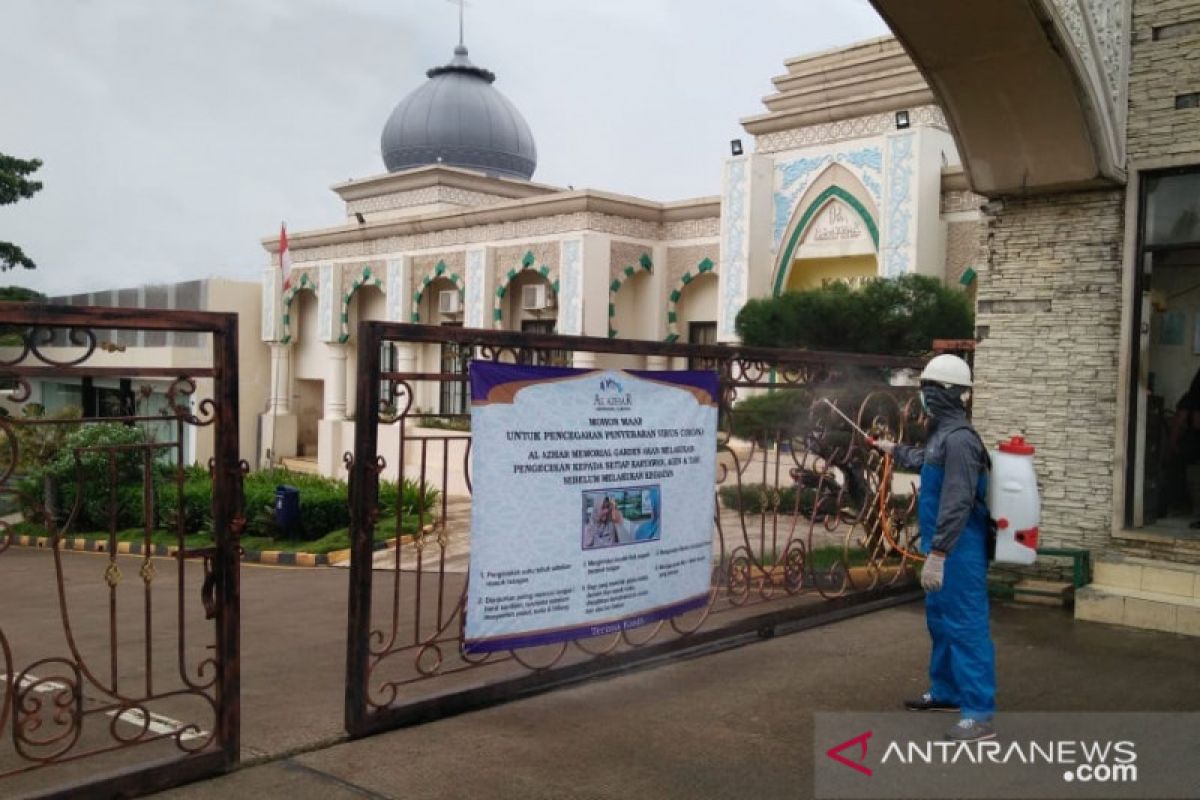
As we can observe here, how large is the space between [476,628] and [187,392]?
1439mm

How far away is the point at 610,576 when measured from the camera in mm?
4812

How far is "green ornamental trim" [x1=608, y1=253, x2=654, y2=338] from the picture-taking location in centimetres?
1819

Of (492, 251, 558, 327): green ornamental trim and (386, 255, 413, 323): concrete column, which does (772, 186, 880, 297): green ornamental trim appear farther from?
(386, 255, 413, 323): concrete column

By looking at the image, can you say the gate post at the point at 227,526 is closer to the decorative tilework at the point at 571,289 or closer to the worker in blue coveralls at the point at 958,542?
Answer: the worker in blue coveralls at the point at 958,542

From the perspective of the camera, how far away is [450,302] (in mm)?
21312

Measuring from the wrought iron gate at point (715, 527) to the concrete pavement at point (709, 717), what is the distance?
151 millimetres

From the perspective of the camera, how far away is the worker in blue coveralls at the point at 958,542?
13.5 feet

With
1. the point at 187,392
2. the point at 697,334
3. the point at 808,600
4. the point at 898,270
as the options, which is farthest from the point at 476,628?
the point at 697,334

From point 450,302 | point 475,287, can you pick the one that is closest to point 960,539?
point 475,287

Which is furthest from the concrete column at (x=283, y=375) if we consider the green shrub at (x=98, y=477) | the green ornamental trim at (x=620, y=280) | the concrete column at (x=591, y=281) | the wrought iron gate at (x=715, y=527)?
the wrought iron gate at (x=715, y=527)

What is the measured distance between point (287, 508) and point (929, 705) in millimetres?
9842

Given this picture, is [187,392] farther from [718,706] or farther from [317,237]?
[317,237]

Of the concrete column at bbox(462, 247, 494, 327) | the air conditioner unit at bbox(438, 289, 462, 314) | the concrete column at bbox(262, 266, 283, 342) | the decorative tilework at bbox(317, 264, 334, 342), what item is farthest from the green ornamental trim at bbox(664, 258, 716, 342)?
the concrete column at bbox(262, 266, 283, 342)

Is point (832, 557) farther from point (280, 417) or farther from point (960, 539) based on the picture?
point (280, 417)
